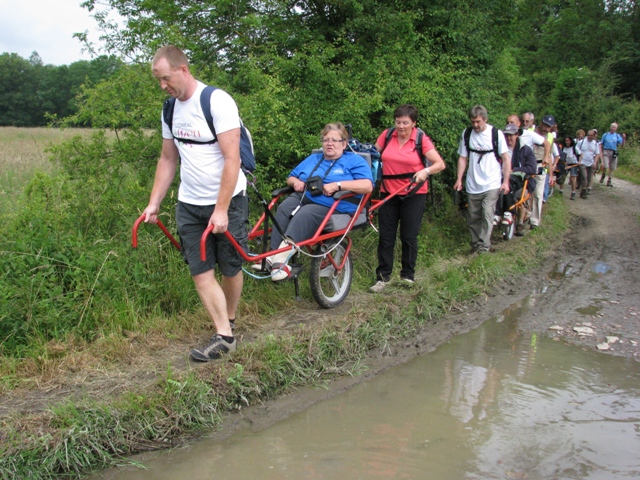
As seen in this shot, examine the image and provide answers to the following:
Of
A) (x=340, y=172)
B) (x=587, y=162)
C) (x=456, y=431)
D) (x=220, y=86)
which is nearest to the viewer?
(x=456, y=431)

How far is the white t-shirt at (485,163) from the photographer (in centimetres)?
793

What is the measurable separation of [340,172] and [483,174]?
121 inches

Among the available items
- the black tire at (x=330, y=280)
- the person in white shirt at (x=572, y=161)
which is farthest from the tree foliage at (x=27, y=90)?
the black tire at (x=330, y=280)

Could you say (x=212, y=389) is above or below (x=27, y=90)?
below

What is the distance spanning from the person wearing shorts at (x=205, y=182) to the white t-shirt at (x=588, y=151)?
13912 mm

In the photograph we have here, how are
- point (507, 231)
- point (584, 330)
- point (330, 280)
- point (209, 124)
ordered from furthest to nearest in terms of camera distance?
point (507, 231) < point (330, 280) < point (584, 330) < point (209, 124)

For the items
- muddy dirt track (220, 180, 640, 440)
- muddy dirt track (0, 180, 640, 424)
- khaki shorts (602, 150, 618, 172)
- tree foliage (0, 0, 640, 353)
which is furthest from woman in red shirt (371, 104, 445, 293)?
khaki shorts (602, 150, 618, 172)

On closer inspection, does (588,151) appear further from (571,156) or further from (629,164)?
(629,164)

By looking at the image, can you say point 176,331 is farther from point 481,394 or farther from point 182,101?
point 481,394

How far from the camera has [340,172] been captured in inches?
225

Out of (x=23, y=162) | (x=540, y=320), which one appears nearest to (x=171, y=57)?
(x=540, y=320)

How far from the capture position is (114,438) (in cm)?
337

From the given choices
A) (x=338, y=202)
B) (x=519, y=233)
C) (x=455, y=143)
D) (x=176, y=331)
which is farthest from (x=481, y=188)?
(x=176, y=331)

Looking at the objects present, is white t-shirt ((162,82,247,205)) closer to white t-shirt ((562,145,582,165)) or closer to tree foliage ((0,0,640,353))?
tree foliage ((0,0,640,353))
